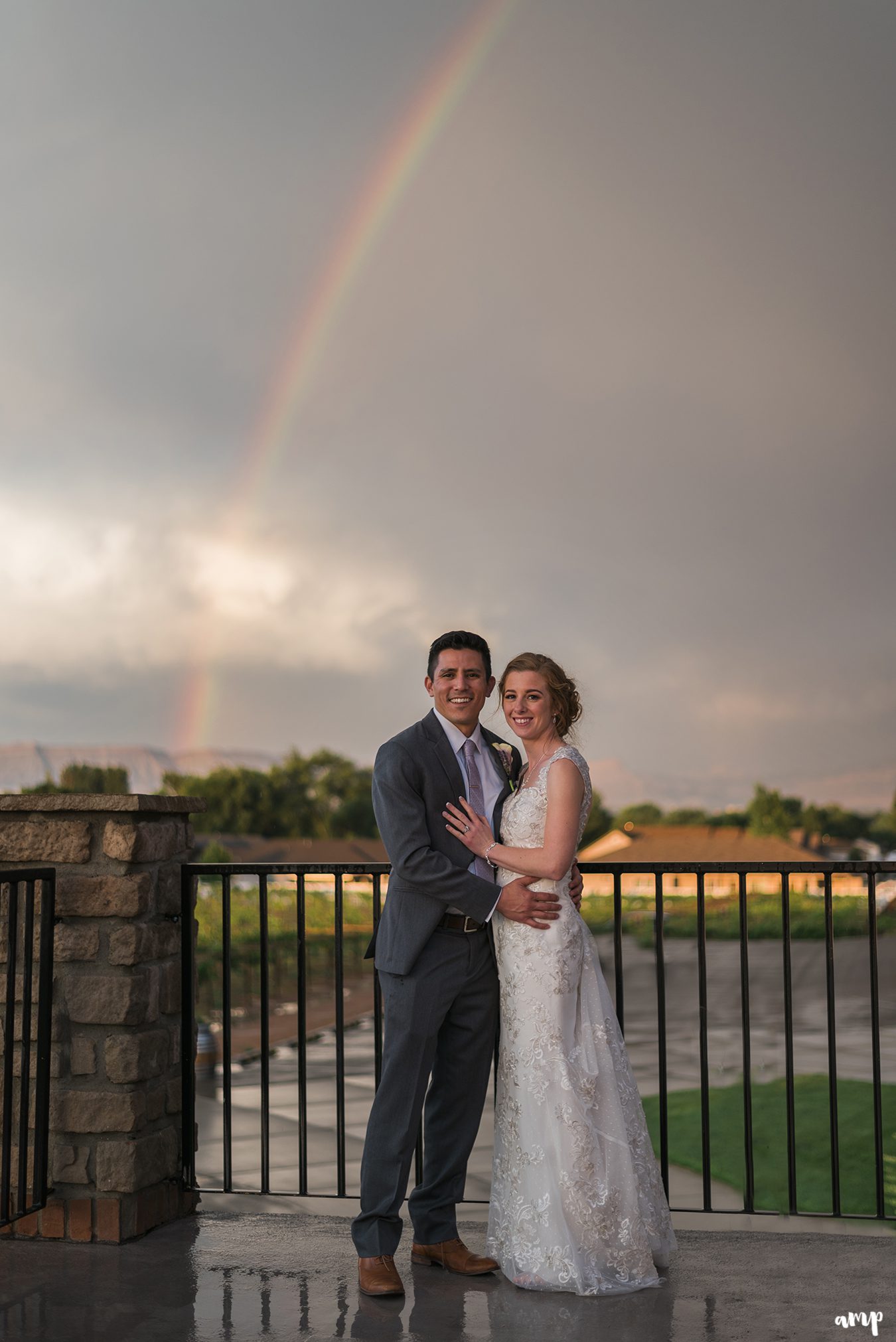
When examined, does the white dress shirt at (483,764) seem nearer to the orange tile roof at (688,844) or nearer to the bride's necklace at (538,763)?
the bride's necklace at (538,763)

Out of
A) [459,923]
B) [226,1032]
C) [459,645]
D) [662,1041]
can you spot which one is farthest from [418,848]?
[226,1032]

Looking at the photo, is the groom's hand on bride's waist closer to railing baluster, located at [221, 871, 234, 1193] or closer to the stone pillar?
railing baluster, located at [221, 871, 234, 1193]

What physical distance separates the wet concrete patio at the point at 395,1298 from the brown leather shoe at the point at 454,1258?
29 mm

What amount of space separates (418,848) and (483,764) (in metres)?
0.37

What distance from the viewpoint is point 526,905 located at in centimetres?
315

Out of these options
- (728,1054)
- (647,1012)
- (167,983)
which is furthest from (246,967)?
(167,983)

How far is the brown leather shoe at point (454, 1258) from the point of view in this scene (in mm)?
3186

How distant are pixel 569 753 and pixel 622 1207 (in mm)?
1169

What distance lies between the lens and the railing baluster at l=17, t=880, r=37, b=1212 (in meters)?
3.33

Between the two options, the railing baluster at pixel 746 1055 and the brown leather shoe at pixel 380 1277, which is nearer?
the brown leather shoe at pixel 380 1277

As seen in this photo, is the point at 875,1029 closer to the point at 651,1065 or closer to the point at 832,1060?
the point at 832,1060

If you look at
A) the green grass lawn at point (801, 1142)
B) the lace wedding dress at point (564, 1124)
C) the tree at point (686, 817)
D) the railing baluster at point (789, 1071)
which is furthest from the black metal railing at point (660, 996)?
the tree at point (686, 817)

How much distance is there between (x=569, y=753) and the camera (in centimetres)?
326
